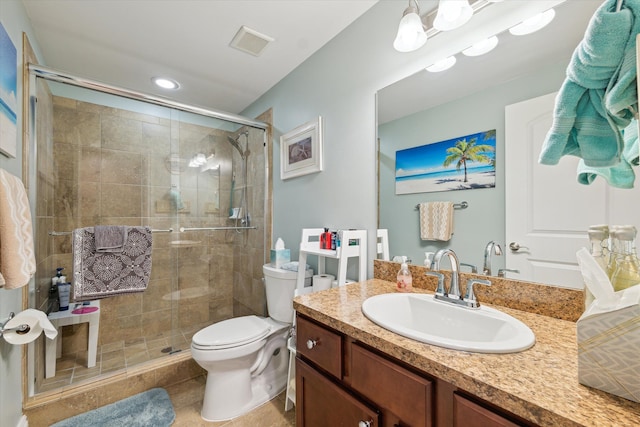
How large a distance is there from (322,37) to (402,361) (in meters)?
1.84

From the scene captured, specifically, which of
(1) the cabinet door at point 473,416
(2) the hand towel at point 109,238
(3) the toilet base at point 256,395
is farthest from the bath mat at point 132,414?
(1) the cabinet door at point 473,416

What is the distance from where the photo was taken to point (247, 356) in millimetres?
1595

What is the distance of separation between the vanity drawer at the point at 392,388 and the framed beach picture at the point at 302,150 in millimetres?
1240

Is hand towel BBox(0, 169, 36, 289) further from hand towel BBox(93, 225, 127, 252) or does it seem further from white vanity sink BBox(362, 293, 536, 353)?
white vanity sink BBox(362, 293, 536, 353)

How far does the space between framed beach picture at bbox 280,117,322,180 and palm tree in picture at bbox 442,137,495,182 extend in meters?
0.85

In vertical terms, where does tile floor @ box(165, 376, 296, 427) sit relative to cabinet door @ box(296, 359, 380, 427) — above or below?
below

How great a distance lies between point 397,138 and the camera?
1.32 metres

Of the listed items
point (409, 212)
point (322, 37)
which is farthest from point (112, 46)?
point (409, 212)

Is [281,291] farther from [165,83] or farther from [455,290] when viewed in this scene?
[165,83]

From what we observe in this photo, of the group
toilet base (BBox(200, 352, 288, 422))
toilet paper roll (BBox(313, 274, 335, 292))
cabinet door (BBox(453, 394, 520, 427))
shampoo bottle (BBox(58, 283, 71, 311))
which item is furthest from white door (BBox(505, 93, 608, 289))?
shampoo bottle (BBox(58, 283, 71, 311))

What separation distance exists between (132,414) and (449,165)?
2.22m

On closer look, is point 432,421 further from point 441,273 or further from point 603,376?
point 441,273

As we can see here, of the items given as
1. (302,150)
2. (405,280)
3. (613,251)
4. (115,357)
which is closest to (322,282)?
(405,280)

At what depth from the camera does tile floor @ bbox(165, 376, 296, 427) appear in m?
1.50
